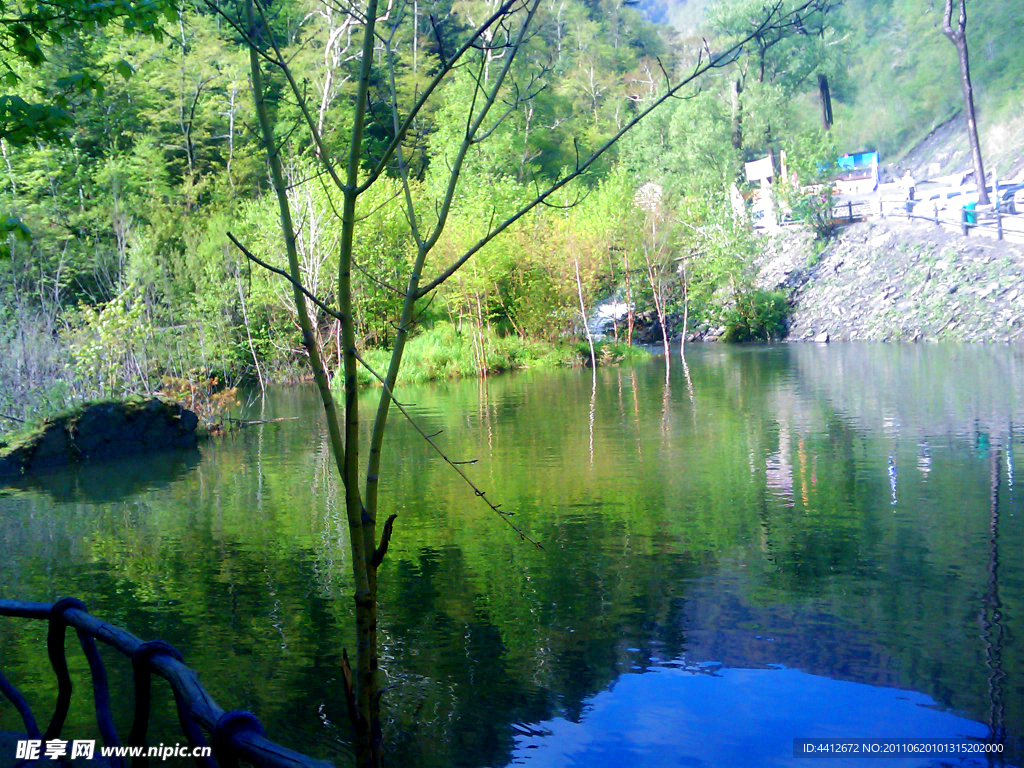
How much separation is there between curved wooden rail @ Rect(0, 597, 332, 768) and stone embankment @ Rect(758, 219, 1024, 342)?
31186mm

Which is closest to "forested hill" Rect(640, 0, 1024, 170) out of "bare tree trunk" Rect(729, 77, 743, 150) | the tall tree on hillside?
"bare tree trunk" Rect(729, 77, 743, 150)

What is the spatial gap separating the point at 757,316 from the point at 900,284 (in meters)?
5.83

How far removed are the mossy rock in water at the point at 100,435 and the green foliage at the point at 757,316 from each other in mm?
26895

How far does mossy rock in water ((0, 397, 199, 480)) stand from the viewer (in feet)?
48.1

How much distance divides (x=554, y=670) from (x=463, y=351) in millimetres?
25283

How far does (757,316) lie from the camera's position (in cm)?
3838

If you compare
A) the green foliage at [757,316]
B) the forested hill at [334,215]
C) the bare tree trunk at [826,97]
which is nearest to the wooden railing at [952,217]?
the forested hill at [334,215]

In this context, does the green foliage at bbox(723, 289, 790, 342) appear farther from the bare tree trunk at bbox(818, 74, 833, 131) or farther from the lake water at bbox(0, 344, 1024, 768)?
the lake water at bbox(0, 344, 1024, 768)

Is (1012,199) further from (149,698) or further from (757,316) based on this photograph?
(149,698)

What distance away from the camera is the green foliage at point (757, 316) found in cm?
3809

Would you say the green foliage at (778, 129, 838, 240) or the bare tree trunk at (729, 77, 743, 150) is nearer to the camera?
the green foliage at (778, 129, 838, 240)

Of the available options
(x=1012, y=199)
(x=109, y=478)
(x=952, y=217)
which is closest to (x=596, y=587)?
(x=109, y=478)

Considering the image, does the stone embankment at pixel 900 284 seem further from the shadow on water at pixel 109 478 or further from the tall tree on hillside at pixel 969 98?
the shadow on water at pixel 109 478


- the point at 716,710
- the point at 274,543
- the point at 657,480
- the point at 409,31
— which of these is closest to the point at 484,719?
the point at 716,710
